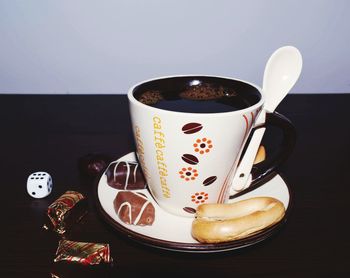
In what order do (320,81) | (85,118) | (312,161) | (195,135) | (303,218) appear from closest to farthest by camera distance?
(195,135)
(303,218)
(312,161)
(85,118)
(320,81)

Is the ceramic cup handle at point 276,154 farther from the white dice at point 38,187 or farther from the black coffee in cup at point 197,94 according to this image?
the white dice at point 38,187

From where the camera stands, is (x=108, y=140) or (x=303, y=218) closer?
(x=303, y=218)

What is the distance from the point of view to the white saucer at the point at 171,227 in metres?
0.51

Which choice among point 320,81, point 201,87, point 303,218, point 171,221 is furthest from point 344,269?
point 320,81

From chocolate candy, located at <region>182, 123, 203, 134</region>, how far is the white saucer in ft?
0.55

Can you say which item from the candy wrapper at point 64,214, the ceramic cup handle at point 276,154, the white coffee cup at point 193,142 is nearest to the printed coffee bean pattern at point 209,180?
the white coffee cup at point 193,142

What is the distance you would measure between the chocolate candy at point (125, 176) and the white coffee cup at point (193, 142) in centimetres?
6

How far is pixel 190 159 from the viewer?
55 cm

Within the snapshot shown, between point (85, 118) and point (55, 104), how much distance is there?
0.61 ft

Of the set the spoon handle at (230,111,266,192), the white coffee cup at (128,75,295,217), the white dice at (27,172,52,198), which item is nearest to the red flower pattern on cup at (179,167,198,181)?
the white coffee cup at (128,75,295,217)

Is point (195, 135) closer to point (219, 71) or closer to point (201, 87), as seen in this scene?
point (201, 87)

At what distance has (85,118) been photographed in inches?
43.1

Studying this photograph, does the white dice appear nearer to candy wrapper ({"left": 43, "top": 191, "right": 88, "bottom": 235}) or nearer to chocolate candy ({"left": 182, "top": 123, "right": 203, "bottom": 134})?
candy wrapper ({"left": 43, "top": 191, "right": 88, "bottom": 235})

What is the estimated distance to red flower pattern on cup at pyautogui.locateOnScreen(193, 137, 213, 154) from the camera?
0.53 metres
